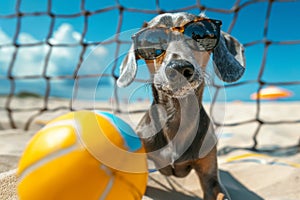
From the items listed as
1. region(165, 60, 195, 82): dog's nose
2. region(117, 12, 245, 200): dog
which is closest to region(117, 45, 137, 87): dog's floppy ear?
region(117, 12, 245, 200): dog

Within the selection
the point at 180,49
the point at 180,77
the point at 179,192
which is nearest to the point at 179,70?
the point at 180,77

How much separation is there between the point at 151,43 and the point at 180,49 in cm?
14

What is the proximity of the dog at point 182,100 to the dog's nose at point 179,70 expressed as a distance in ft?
0.40

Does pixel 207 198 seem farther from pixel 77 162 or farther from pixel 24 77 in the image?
pixel 24 77

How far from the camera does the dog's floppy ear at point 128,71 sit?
1.32 m

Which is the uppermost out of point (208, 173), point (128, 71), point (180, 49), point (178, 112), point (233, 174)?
point (180, 49)

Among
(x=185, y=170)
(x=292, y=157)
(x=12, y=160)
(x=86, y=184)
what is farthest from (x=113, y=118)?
(x=292, y=157)

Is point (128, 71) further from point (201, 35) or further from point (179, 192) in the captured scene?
Result: point (179, 192)

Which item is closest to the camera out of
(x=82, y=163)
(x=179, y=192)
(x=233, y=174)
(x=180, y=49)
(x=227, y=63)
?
(x=82, y=163)

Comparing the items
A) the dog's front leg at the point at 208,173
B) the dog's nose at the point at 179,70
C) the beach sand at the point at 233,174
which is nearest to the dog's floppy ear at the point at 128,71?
the beach sand at the point at 233,174

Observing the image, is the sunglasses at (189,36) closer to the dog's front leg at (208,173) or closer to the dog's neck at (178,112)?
the dog's neck at (178,112)

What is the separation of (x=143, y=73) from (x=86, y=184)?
0.55 meters

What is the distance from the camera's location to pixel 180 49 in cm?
126

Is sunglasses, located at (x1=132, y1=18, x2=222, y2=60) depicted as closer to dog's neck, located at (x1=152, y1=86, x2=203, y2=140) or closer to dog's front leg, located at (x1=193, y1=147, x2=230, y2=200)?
dog's neck, located at (x1=152, y1=86, x2=203, y2=140)
